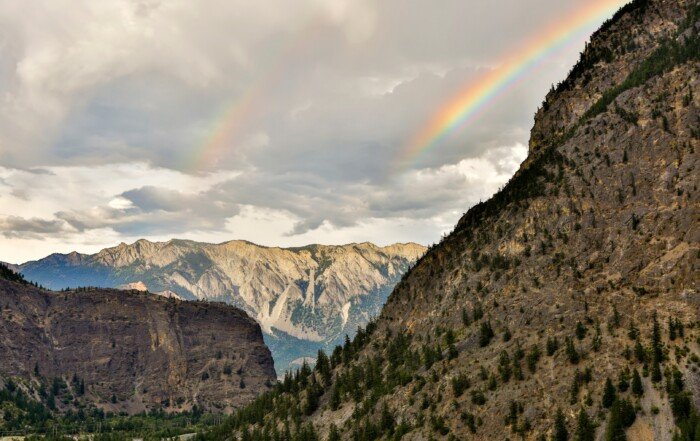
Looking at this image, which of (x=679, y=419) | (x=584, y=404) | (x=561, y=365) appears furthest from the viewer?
(x=561, y=365)

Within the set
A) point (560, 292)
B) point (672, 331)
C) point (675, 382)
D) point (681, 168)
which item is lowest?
point (675, 382)

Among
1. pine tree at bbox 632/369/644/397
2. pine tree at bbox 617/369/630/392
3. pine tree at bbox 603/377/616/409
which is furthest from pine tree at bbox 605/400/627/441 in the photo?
pine tree at bbox 617/369/630/392

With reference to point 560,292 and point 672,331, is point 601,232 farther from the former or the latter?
point 672,331

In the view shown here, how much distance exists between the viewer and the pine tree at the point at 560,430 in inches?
5773

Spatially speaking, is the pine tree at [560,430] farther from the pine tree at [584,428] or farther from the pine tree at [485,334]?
the pine tree at [485,334]

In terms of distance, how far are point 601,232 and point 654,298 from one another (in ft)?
109

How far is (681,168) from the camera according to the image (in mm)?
189250

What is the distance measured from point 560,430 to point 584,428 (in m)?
5.97

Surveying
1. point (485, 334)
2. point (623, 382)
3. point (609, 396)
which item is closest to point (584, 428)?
point (609, 396)

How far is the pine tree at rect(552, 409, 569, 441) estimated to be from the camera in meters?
147

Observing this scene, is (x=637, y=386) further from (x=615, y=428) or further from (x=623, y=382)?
(x=615, y=428)

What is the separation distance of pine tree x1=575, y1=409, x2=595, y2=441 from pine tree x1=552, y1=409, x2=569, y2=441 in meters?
2.85

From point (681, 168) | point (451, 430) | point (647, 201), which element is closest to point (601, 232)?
point (647, 201)

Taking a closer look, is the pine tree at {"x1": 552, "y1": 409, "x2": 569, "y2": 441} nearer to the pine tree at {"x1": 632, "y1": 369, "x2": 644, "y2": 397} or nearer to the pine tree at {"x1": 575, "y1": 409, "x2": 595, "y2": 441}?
the pine tree at {"x1": 575, "y1": 409, "x2": 595, "y2": 441}
